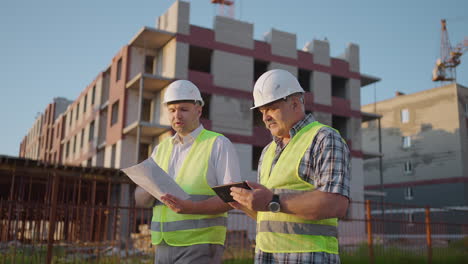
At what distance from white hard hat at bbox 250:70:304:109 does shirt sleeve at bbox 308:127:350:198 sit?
0.96ft

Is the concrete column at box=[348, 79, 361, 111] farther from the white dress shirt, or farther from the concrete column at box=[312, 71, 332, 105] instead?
the white dress shirt

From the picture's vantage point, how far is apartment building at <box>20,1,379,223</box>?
2450 centimetres

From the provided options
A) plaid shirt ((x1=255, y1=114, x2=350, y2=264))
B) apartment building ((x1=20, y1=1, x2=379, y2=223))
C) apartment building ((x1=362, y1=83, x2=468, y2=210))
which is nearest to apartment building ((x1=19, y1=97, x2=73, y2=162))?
apartment building ((x1=20, y1=1, x2=379, y2=223))

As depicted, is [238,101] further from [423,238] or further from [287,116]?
[287,116]

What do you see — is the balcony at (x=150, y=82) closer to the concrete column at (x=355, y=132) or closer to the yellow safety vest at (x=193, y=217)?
the concrete column at (x=355, y=132)

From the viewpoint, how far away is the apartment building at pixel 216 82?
80.4 ft

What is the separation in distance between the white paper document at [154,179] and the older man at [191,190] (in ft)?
0.15

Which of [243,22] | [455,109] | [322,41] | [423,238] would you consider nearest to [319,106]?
[322,41]

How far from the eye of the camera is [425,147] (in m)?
37.6

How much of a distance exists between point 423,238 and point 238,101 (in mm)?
15198

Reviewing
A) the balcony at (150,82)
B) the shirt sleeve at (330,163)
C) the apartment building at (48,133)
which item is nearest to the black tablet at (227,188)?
the shirt sleeve at (330,163)

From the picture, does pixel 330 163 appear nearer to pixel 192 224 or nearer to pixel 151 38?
pixel 192 224

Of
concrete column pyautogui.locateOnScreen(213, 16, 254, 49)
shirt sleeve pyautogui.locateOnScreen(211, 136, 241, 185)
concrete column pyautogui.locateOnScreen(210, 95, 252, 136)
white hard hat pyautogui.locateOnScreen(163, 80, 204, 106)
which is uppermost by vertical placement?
concrete column pyautogui.locateOnScreen(213, 16, 254, 49)

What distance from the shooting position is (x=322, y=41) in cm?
2916
